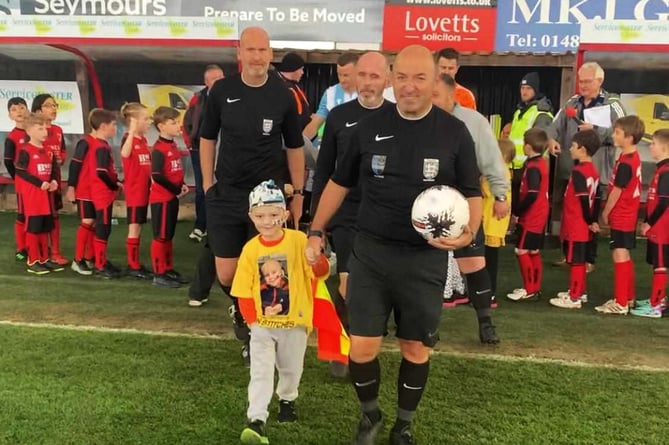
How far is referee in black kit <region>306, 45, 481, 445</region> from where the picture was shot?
2.94 metres

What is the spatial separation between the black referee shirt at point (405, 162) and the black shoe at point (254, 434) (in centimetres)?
110

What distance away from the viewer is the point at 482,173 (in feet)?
14.7

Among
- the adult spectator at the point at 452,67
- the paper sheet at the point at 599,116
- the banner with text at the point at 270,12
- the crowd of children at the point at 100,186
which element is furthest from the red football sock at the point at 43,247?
the paper sheet at the point at 599,116

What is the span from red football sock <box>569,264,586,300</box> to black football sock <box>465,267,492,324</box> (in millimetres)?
1454

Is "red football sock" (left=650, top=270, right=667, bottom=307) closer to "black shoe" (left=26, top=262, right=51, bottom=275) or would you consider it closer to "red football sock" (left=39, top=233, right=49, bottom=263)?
"black shoe" (left=26, top=262, right=51, bottom=275)

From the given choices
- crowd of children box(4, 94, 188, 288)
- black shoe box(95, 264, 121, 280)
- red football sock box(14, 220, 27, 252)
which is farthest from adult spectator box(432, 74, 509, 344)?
red football sock box(14, 220, 27, 252)

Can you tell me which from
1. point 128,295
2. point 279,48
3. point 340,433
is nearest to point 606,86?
point 279,48

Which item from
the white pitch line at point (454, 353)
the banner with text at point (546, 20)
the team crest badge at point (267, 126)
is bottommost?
the white pitch line at point (454, 353)

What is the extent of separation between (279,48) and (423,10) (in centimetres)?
212

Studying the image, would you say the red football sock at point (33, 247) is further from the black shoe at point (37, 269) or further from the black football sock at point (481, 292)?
the black football sock at point (481, 292)

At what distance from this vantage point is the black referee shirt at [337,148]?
12.3ft

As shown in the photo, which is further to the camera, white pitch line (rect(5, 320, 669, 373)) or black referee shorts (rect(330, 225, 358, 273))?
white pitch line (rect(5, 320, 669, 373))

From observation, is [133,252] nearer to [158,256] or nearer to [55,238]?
[158,256]

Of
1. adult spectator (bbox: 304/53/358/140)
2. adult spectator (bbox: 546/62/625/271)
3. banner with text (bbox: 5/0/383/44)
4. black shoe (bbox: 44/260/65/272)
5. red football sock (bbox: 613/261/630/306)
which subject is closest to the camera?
adult spectator (bbox: 304/53/358/140)
